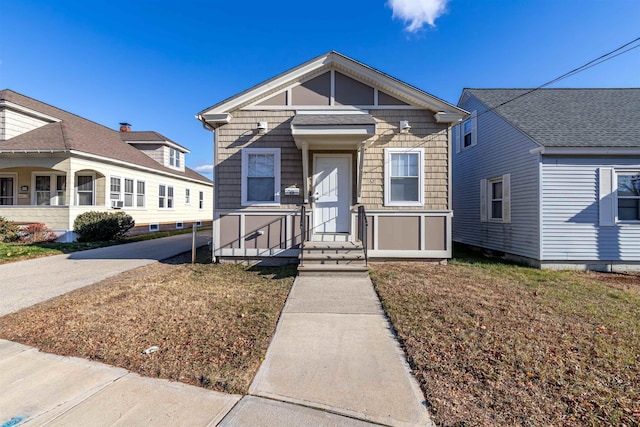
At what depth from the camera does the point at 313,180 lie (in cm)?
736

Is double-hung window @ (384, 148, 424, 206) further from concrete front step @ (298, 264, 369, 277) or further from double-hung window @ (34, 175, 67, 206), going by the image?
double-hung window @ (34, 175, 67, 206)

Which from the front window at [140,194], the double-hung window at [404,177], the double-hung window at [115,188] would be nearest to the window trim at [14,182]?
the double-hung window at [115,188]

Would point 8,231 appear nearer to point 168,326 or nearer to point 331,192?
point 168,326

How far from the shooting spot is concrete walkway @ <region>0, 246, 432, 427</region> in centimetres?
208

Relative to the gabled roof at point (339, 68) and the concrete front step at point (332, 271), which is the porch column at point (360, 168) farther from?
the concrete front step at point (332, 271)

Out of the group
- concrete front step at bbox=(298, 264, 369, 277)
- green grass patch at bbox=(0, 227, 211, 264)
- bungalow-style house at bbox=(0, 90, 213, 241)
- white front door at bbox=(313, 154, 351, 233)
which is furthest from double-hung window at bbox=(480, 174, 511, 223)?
bungalow-style house at bbox=(0, 90, 213, 241)

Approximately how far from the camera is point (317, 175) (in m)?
7.39

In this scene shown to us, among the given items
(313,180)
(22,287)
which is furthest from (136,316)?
(313,180)

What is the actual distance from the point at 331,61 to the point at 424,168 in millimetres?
3588

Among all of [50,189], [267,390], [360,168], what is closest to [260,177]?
[360,168]

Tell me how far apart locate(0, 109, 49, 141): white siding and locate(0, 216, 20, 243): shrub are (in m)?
3.91

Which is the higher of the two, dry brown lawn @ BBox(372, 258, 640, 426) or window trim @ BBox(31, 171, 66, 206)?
window trim @ BBox(31, 171, 66, 206)

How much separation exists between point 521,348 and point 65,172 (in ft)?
50.2

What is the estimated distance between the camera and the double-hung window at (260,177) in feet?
24.0
